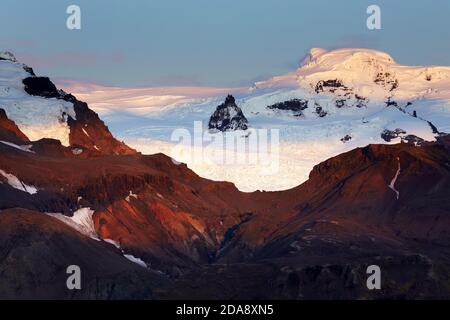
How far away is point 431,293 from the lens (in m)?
184
